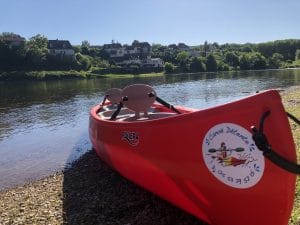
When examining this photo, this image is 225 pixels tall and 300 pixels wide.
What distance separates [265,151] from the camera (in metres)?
4.95

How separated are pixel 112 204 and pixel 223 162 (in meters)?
3.30

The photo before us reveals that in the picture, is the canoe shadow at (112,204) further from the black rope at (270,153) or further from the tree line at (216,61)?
the tree line at (216,61)

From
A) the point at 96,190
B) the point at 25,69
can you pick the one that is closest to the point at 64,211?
the point at 96,190

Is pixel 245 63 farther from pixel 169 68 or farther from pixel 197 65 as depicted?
pixel 169 68

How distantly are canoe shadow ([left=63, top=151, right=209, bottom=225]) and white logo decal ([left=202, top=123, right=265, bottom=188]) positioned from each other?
1491mm

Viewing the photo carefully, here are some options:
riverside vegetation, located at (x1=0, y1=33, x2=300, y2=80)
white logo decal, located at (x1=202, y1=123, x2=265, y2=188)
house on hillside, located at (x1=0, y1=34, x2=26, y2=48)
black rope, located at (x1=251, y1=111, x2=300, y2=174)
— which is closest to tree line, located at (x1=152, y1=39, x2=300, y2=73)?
riverside vegetation, located at (x1=0, y1=33, x2=300, y2=80)

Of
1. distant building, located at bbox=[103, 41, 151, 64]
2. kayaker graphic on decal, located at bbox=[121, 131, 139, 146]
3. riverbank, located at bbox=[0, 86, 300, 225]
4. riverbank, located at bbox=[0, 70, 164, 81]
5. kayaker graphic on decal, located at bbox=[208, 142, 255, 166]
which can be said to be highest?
distant building, located at bbox=[103, 41, 151, 64]

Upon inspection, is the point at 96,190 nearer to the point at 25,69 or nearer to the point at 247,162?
the point at 247,162

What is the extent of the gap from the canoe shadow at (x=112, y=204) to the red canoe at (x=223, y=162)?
470mm

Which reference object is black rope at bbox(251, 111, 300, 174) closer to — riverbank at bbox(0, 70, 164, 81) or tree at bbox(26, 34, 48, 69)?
riverbank at bbox(0, 70, 164, 81)

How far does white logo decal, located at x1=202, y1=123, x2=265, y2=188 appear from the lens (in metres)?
5.30

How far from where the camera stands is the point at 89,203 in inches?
327

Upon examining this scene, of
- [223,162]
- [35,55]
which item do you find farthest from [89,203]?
[35,55]

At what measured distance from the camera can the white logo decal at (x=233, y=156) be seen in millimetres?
5301
